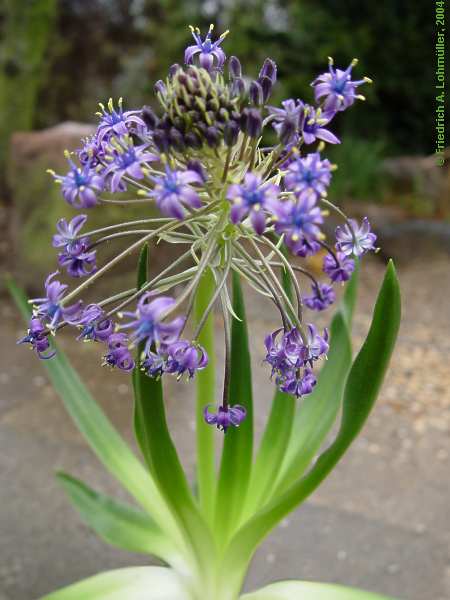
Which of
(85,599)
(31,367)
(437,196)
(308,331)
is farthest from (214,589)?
(437,196)

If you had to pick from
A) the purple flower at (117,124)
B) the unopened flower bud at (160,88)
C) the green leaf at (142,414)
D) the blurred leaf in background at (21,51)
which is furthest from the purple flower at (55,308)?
the blurred leaf in background at (21,51)

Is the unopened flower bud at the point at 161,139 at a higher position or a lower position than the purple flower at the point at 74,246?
higher

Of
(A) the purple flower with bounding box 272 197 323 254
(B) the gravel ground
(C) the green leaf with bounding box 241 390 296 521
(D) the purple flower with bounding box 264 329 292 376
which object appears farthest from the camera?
(B) the gravel ground

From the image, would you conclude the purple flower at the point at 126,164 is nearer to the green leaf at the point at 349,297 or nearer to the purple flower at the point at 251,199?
the purple flower at the point at 251,199

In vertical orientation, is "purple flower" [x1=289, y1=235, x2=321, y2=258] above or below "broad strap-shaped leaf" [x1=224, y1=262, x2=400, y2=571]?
above

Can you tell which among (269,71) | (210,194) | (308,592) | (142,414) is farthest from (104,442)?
(269,71)

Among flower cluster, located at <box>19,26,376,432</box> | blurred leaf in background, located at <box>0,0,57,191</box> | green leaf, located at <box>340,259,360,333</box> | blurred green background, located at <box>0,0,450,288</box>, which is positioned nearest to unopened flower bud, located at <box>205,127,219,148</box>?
flower cluster, located at <box>19,26,376,432</box>

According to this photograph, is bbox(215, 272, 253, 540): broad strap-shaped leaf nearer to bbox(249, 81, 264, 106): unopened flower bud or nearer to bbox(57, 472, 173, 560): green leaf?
bbox(57, 472, 173, 560): green leaf

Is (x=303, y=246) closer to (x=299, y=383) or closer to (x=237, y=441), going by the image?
(x=299, y=383)
